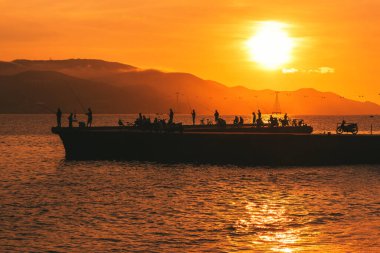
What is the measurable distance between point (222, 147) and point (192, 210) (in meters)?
27.9

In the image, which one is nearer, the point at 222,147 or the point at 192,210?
the point at 192,210

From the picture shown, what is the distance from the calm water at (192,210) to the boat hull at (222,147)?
365 cm

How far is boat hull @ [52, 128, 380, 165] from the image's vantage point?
5616cm

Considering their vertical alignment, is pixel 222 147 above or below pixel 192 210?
above

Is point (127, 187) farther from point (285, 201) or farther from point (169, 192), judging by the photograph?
point (285, 201)

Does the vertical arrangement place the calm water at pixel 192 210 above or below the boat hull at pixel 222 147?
below

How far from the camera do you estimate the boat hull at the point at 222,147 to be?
56.2 meters

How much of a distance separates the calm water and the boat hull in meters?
3.65

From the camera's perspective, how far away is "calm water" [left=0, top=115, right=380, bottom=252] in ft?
76.2

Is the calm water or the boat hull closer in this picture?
the calm water

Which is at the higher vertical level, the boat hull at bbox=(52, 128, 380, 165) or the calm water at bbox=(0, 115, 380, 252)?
the boat hull at bbox=(52, 128, 380, 165)

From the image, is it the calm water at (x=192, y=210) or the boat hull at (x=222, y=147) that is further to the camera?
the boat hull at (x=222, y=147)

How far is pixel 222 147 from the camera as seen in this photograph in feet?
192

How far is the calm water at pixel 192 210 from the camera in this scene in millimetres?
23219
